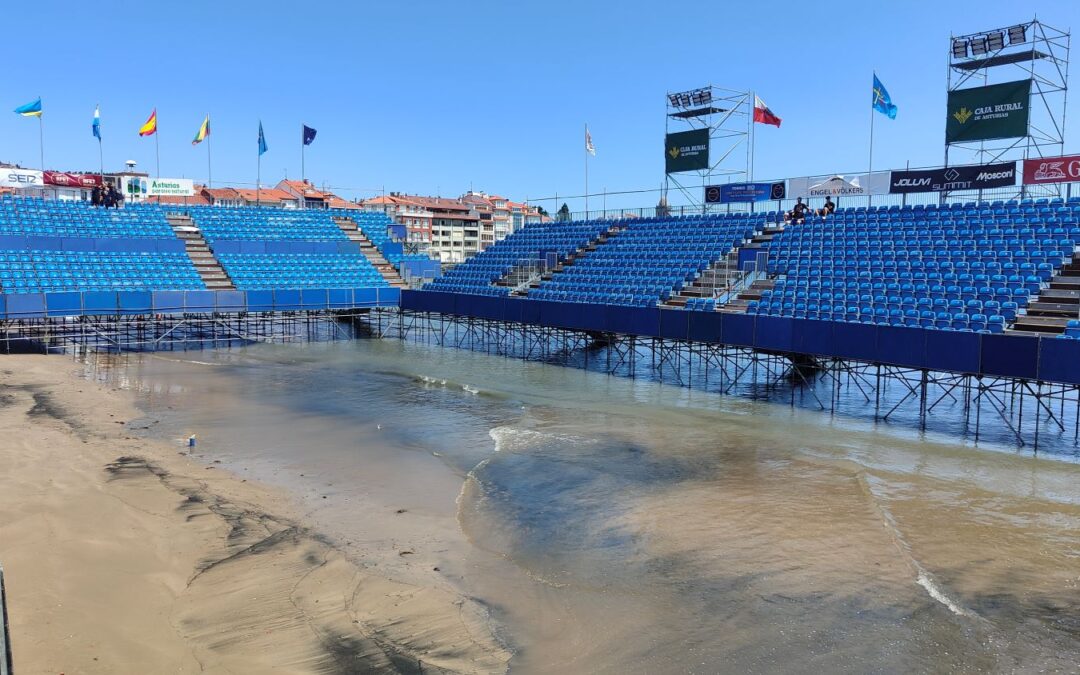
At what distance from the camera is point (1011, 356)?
19047 millimetres

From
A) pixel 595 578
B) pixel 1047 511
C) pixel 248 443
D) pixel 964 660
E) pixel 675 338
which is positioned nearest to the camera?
pixel 964 660

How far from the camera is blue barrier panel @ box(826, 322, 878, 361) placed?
2189 centimetres

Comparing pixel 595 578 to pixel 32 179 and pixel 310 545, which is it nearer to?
pixel 310 545

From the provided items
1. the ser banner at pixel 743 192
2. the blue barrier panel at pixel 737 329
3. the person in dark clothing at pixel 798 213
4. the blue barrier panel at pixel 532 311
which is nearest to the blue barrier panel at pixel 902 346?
the blue barrier panel at pixel 737 329

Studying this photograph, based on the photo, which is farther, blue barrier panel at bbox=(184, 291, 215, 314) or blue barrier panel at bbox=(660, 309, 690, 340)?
blue barrier panel at bbox=(184, 291, 215, 314)

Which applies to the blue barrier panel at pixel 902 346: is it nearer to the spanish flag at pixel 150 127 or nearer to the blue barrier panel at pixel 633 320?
the blue barrier panel at pixel 633 320

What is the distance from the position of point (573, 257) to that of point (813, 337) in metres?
19.7

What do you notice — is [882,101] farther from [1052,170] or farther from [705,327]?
[705,327]

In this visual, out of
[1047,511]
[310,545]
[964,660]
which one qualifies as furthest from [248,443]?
[1047,511]

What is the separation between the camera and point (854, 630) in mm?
9469

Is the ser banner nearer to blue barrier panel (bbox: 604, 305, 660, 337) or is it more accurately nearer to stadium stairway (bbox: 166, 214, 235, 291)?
blue barrier panel (bbox: 604, 305, 660, 337)

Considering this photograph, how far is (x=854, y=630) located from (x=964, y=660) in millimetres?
1227

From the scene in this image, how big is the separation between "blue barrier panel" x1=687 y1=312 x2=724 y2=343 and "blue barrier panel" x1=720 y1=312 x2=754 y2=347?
0.19 metres

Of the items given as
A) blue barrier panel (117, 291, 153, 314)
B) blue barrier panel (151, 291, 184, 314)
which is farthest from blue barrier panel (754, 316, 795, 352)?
blue barrier panel (117, 291, 153, 314)
